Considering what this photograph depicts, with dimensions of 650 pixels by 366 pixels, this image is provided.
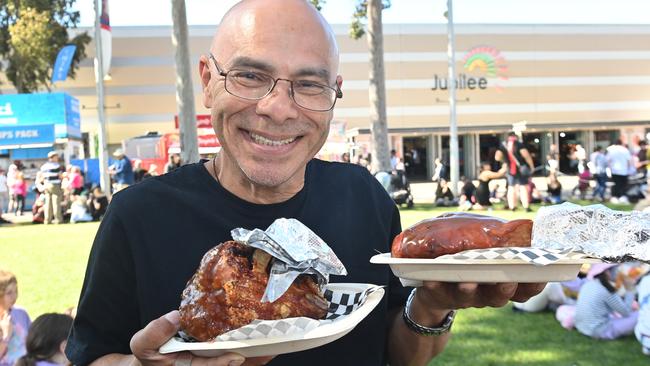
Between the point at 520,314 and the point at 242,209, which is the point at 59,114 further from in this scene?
the point at 242,209

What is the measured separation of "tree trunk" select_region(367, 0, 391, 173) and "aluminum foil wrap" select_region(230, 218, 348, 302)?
54.5 ft

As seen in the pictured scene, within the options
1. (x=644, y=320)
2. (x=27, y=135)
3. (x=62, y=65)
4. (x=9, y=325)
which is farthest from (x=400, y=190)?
(x=62, y=65)

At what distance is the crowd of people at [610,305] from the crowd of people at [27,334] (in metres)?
3.72

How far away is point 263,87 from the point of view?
160cm

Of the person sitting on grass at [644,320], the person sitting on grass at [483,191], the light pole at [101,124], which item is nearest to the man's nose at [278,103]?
the person sitting on grass at [644,320]

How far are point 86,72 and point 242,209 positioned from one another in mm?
38829

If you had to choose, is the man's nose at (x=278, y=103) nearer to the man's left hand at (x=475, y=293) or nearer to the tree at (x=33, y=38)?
the man's left hand at (x=475, y=293)

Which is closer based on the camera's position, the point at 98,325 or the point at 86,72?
the point at 98,325

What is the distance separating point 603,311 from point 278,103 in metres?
4.99

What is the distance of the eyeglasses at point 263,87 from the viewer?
5.24 feet

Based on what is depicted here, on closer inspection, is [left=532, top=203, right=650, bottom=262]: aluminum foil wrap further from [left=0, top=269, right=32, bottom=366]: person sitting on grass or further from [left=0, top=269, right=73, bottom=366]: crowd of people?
[left=0, top=269, right=32, bottom=366]: person sitting on grass

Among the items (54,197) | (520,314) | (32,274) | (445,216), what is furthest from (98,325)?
(54,197)

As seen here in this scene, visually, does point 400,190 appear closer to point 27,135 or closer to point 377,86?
point 377,86

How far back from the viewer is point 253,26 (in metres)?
1.60
